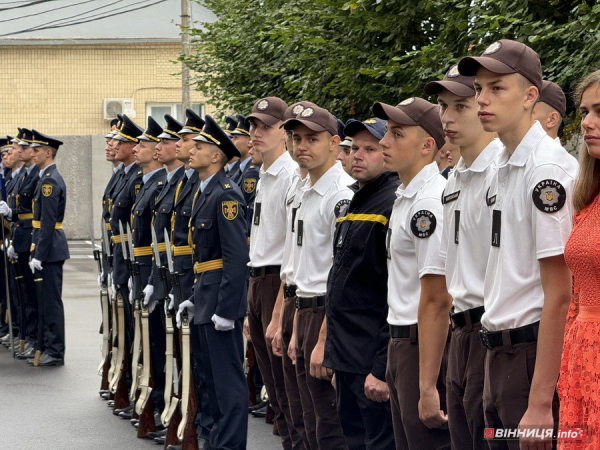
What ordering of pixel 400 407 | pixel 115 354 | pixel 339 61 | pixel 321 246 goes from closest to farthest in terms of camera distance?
pixel 400 407, pixel 321 246, pixel 115 354, pixel 339 61

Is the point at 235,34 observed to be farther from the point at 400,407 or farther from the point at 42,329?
the point at 400,407

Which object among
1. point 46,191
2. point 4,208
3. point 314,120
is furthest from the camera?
point 4,208

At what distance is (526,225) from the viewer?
3795 mm

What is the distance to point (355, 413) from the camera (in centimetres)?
543

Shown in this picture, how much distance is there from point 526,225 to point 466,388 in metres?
0.64

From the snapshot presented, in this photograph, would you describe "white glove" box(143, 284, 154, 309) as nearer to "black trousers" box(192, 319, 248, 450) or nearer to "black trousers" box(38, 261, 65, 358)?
"black trousers" box(192, 319, 248, 450)

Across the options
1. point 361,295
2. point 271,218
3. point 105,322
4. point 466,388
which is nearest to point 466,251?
point 466,388

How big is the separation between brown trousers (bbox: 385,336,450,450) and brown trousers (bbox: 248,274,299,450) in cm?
228

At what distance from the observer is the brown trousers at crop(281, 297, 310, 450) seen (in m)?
6.55

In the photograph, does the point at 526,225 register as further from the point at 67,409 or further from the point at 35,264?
the point at 35,264

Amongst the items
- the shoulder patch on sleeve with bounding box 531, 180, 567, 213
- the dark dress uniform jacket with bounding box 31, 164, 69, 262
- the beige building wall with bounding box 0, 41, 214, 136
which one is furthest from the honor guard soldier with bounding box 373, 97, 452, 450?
the beige building wall with bounding box 0, 41, 214, 136

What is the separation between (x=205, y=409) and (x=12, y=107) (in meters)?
26.3

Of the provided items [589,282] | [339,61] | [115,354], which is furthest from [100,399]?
[589,282]

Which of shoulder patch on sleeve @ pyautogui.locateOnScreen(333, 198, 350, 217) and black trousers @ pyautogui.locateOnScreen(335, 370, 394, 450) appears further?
shoulder patch on sleeve @ pyautogui.locateOnScreen(333, 198, 350, 217)
